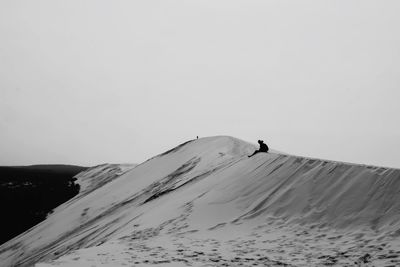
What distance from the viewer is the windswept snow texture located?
7488 millimetres

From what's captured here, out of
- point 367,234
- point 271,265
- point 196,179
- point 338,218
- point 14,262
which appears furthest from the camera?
point 196,179

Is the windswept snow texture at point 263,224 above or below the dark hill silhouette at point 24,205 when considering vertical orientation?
above

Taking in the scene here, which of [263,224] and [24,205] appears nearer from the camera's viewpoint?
[263,224]

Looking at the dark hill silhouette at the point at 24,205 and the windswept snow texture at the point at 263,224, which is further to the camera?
the dark hill silhouette at the point at 24,205

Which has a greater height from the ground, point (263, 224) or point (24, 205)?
point (263, 224)

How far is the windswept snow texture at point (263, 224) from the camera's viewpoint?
7.49 m

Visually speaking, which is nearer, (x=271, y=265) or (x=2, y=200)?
(x=271, y=265)

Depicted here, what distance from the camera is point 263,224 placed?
1041 centimetres

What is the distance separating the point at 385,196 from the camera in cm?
973

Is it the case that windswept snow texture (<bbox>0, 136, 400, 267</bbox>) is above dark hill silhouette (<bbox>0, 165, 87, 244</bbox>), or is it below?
above

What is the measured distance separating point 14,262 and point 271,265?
14.9 metres

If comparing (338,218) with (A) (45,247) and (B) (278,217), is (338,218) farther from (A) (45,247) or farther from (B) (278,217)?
(A) (45,247)

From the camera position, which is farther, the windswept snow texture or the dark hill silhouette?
the dark hill silhouette

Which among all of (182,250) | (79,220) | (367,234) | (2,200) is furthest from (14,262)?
(2,200)
